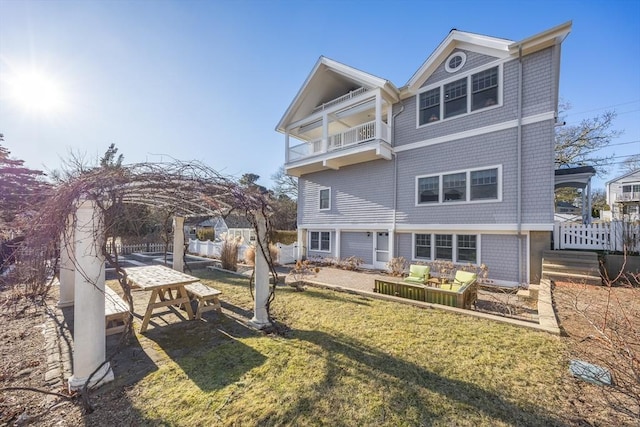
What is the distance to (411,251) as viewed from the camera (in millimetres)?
11227

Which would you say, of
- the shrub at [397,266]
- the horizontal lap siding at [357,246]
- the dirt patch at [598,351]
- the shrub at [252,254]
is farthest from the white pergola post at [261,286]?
the horizontal lap siding at [357,246]

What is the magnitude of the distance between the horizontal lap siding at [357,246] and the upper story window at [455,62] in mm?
7692

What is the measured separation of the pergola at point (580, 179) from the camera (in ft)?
34.7

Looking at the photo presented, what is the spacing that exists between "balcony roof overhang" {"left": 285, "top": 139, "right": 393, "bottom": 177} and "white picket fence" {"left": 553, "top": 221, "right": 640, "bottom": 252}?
683 centimetres

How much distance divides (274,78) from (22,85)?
7.86 m

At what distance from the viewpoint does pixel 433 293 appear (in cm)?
667

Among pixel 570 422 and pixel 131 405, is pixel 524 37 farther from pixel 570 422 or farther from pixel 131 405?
pixel 131 405

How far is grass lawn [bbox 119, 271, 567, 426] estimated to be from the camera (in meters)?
2.74

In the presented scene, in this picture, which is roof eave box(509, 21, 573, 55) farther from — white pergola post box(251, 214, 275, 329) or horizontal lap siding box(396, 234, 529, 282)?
white pergola post box(251, 214, 275, 329)

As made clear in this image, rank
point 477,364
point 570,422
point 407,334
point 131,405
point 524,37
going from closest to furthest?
point 570,422 → point 131,405 → point 477,364 → point 407,334 → point 524,37

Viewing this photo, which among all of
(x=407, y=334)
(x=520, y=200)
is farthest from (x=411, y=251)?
(x=407, y=334)

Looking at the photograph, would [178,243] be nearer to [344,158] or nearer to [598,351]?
[344,158]

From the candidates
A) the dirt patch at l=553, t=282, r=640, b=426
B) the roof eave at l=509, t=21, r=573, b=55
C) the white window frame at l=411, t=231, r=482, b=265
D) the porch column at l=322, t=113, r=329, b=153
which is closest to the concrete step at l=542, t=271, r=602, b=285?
the dirt patch at l=553, t=282, r=640, b=426

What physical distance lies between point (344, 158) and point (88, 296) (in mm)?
10872
